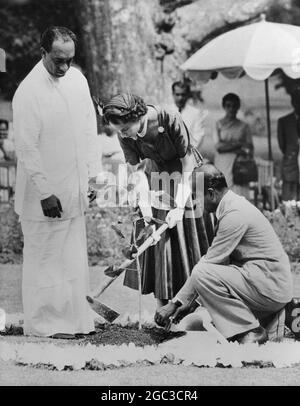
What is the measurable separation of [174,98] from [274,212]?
126cm

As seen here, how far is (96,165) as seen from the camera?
286 inches

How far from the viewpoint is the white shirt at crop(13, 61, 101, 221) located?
7.08 meters

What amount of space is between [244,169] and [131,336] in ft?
5.47

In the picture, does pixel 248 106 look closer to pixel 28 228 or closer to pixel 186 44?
pixel 186 44

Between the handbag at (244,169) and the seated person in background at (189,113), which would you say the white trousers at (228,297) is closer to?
the handbag at (244,169)

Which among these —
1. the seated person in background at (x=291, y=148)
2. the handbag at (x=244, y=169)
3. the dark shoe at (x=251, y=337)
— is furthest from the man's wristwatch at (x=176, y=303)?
the seated person in background at (x=291, y=148)

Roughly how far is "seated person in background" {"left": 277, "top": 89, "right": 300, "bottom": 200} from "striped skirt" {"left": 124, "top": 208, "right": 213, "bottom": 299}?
0.89m

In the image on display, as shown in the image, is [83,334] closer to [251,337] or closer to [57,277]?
[57,277]

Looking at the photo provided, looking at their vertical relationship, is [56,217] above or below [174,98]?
below

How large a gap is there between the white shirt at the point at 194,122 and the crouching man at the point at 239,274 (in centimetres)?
46

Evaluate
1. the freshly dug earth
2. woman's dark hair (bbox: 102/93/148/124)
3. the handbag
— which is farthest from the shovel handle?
woman's dark hair (bbox: 102/93/148/124)

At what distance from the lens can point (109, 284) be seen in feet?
23.8

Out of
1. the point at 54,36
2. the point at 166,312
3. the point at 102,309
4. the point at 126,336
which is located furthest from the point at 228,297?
the point at 54,36
